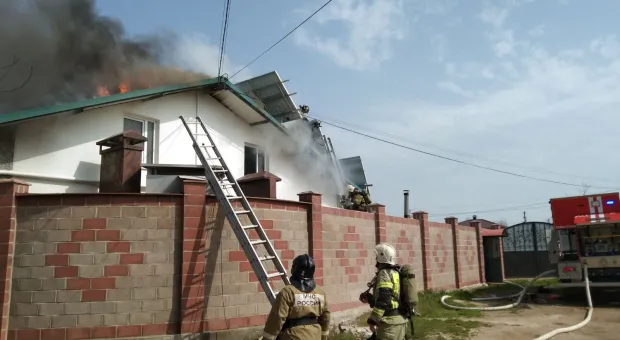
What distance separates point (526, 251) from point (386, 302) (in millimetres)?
23026

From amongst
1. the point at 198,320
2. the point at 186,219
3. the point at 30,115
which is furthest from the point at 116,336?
the point at 30,115

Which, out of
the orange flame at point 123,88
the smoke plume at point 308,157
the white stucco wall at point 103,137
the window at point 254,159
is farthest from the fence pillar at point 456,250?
the orange flame at point 123,88

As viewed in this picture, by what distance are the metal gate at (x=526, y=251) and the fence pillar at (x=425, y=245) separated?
38.8ft

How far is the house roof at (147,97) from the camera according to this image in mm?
7957

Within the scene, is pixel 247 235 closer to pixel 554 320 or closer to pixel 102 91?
pixel 102 91

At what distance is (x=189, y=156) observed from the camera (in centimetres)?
1114

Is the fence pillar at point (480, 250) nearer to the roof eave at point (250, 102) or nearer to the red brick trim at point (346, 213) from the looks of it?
the red brick trim at point (346, 213)

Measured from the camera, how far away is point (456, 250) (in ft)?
Result: 54.1

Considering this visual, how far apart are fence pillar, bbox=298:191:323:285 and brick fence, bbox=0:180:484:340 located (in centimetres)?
104

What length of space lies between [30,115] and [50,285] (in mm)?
3068

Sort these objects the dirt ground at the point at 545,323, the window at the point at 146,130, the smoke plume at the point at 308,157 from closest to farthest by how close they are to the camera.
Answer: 1. the dirt ground at the point at 545,323
2. the window at the point at 146,130
3. the smoke plume at the point at 308,157

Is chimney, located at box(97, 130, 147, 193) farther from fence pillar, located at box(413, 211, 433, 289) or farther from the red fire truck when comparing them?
the red fire truck

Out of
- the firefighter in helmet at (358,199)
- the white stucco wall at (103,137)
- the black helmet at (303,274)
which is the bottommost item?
the black helmet at (303,274)

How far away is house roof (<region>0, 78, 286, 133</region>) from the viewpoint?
26.1 ft
